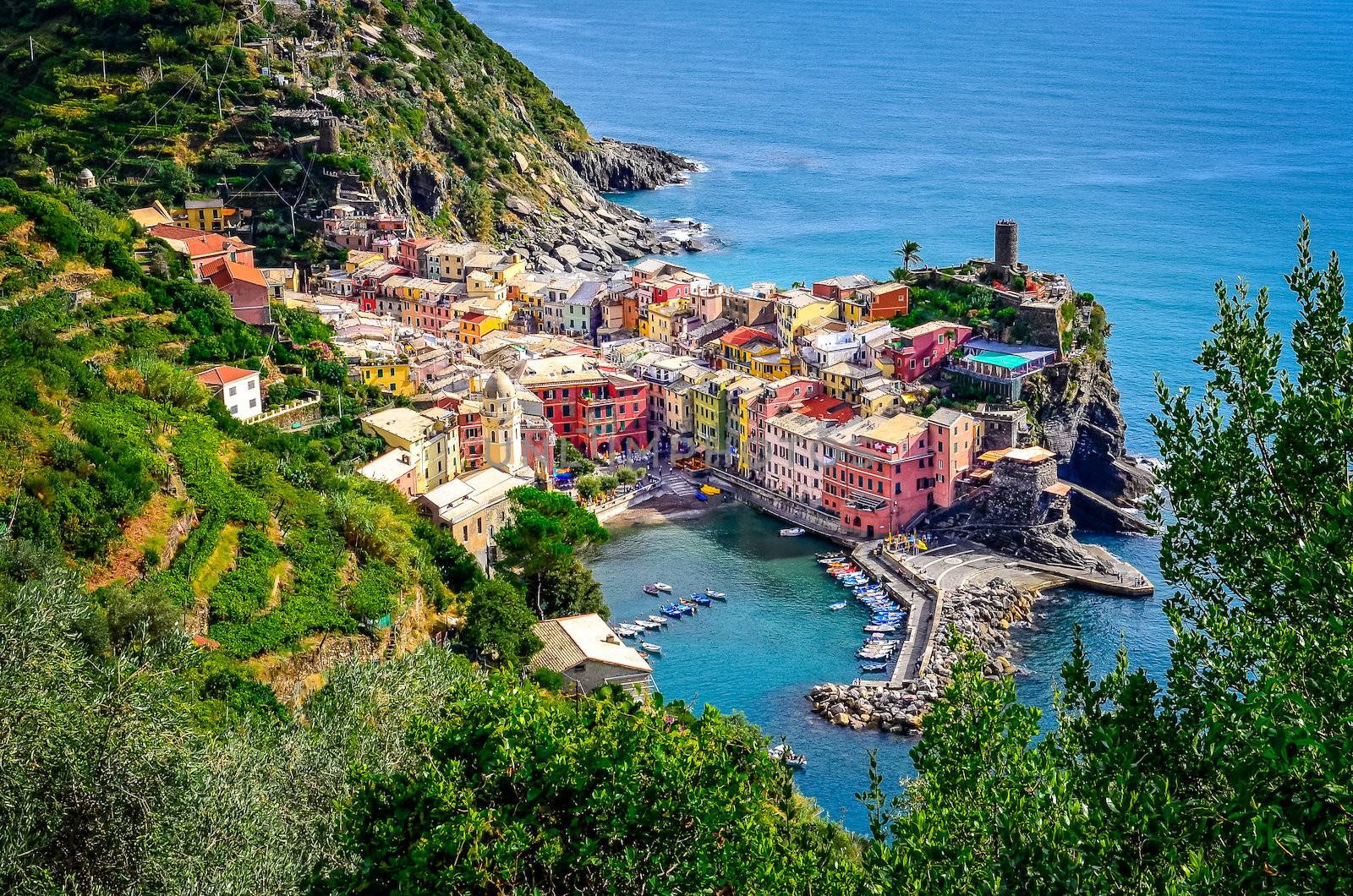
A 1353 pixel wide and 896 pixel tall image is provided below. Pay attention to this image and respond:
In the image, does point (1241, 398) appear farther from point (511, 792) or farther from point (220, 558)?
point (220, 558)

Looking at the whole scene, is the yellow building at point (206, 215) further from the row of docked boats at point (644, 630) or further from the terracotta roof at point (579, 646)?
the terracotta roof at point (579, 646)

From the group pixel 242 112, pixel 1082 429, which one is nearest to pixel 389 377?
pixel 1082 429

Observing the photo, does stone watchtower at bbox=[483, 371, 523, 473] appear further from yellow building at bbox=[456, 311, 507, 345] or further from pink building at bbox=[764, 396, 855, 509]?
yellow building at bbox=[456, 311, 507, 345]

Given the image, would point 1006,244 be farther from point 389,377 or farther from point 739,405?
point 389,377

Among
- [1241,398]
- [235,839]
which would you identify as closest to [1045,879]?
[1241,398]

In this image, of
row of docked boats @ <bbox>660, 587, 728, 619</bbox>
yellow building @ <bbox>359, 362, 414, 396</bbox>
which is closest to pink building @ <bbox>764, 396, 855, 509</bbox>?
row of docked boats @ <bbox>660, 587, 728, 619</bbox>

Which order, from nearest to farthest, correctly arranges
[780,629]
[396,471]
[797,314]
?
[780,629], [396,471], [797,314]
